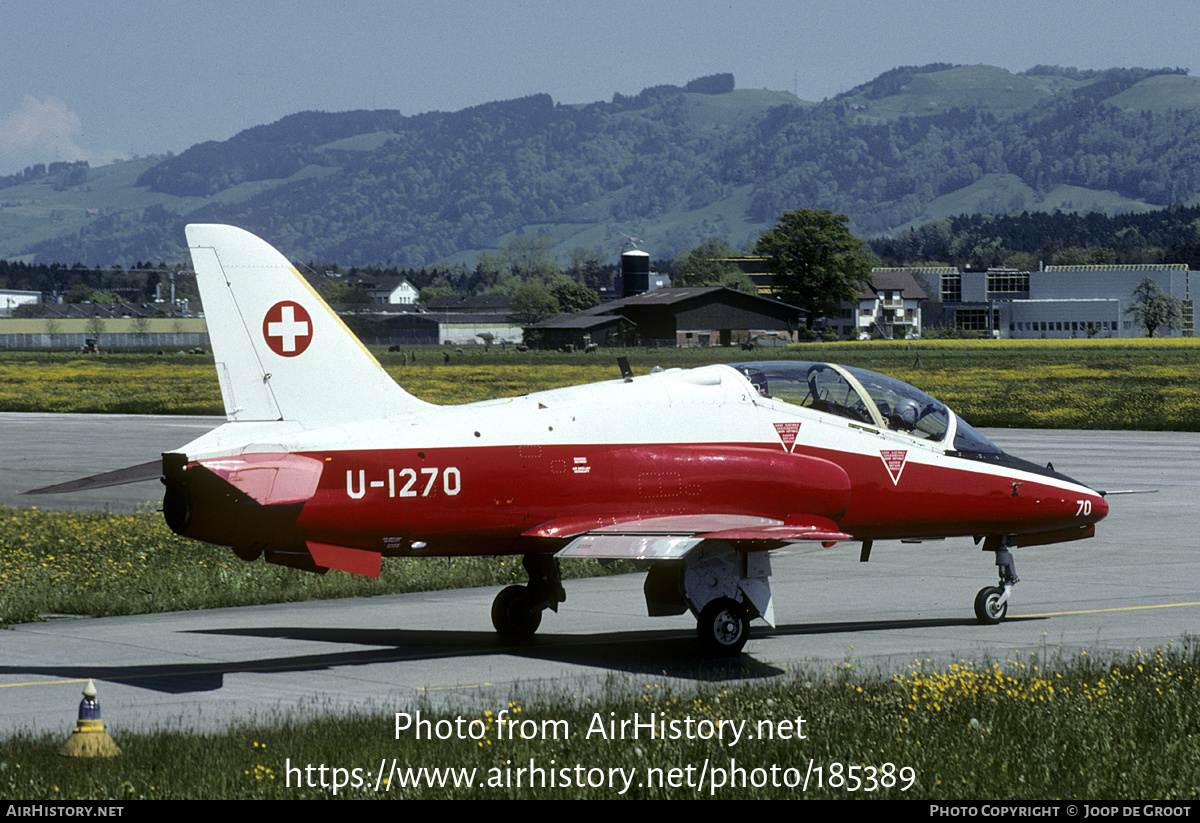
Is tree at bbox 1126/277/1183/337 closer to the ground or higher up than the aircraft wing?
higher up

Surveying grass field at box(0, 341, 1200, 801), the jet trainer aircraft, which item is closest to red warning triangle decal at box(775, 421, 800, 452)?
the jet trainer aircraft

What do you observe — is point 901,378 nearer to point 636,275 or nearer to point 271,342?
point 271,342

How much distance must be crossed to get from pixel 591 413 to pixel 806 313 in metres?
151

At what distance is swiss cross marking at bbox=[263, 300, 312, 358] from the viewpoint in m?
13.1

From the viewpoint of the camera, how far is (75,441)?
45.5 meters

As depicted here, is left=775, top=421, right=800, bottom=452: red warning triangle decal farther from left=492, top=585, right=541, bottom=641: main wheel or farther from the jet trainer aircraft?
left=492, top=585, right=541, bottom=641: main wheel

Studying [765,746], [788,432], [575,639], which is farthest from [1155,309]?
[765,746]

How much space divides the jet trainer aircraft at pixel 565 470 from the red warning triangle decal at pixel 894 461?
2cm

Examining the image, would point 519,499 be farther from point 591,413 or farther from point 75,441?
point 75,441

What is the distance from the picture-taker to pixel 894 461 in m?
15.0

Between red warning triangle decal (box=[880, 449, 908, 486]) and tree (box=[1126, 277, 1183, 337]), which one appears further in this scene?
tree (box=[1126, 277, 1183, 337])

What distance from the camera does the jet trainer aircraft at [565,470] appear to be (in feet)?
41.7

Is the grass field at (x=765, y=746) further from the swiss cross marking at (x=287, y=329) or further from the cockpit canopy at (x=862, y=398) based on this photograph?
the swiss cross marking at (x=287, y=329)
